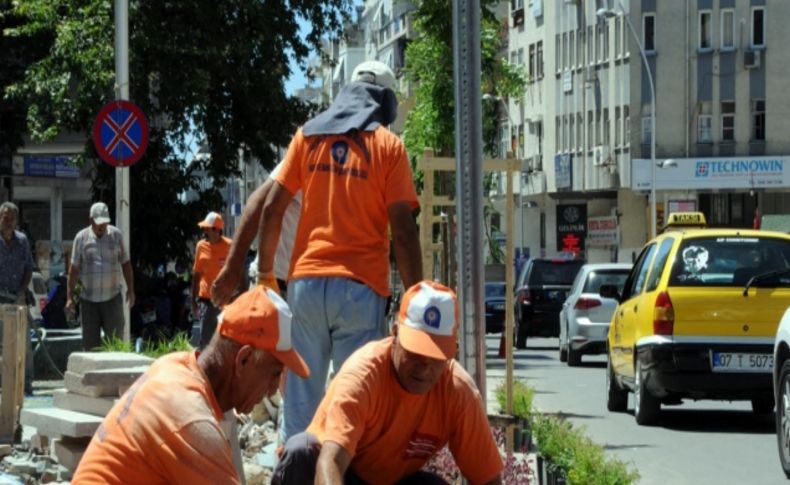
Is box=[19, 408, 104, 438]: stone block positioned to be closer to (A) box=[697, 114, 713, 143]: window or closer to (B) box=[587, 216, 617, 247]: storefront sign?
(A) box=[697, 114, 713, 143]: window

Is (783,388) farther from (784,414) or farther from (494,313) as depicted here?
(494,313)

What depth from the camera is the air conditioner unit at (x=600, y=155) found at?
79688 millimetres

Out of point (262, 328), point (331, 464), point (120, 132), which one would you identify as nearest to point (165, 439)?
point (262, 328)

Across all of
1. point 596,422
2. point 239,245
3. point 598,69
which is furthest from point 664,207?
point 239,245

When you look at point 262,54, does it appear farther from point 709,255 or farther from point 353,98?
point 353,98

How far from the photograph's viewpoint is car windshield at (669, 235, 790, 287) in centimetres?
1731

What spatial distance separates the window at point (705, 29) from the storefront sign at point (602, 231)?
28.4ft

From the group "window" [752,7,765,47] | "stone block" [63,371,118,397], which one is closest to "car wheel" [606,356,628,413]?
"stone block" [63,371,118,397]

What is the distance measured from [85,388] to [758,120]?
66513 mm

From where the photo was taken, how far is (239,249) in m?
8.91

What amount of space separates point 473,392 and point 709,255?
35.4 feet

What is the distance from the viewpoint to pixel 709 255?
57.4 ft

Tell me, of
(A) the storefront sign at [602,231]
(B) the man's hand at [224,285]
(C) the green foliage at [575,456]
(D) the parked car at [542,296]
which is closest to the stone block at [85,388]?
(C) the green foliage at [575,456]

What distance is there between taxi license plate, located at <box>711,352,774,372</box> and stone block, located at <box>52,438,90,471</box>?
6966 millimetres
